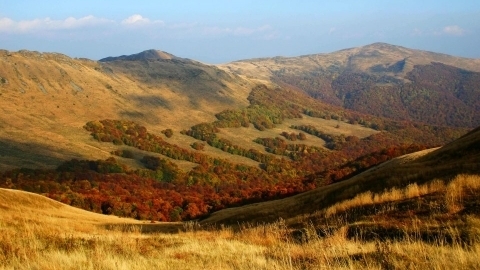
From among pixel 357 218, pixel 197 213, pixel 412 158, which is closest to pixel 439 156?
pixel 412 158

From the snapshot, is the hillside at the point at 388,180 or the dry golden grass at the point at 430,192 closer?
the dry golden grass at the point at 430,192

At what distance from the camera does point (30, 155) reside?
15262 cm

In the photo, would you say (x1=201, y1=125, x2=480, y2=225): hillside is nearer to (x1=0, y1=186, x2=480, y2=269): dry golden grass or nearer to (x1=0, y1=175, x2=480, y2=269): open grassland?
(x1=0, y1=175, x2=480, y2=269): open grassland

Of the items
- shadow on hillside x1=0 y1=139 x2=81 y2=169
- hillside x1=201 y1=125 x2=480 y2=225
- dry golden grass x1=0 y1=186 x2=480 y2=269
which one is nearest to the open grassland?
dry golden grass x1=0 y1=186 x2=480 y2=269

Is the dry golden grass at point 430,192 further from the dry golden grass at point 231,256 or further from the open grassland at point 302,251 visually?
the dry golden grass at point 231,256

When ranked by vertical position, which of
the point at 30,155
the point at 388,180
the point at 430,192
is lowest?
the point at 30,155

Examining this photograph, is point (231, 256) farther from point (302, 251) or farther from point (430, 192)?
point (430, 192)

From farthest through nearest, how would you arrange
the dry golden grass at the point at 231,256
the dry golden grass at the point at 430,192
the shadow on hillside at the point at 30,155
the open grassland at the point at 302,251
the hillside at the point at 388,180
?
the shadow on hillside at the point at 30,155 < the hillside at the point at 388,180 < the dry golden grass at the point at 430,192 < the open grassland at the point at 302,251 < the dry golden grass at the point at 231,256

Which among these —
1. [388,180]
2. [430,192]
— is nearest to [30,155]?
[388,180]

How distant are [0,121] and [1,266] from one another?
605ft

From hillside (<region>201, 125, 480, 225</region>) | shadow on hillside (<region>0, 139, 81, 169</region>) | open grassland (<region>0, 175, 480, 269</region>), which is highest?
open grassland (<region>0, 175, 480, 269</region>)

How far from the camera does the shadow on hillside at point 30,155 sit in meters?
143

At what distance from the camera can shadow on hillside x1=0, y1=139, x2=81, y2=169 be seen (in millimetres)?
143000

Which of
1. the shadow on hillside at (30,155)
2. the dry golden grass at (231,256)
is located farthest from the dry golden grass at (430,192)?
the shadow on hillside at (30,155)
